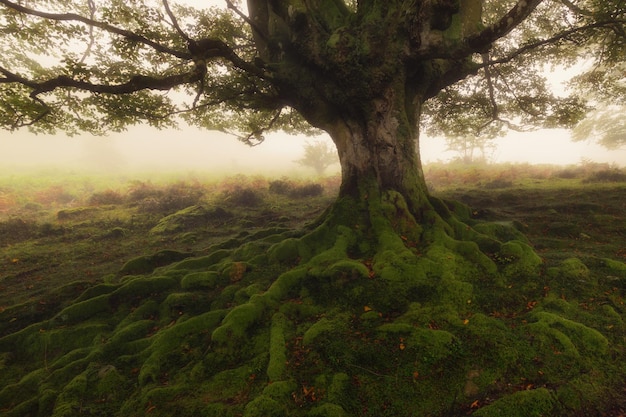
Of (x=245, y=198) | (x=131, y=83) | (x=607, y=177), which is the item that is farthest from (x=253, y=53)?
(x=607, y=177)

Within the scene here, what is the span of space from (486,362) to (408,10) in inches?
289

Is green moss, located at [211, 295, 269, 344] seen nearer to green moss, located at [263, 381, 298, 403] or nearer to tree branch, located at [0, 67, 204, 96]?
green moss, located at [263, 381, 298, 403]

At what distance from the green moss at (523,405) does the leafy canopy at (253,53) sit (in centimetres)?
638

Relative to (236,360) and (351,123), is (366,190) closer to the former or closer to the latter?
(351,123)

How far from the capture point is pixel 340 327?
5027 mm

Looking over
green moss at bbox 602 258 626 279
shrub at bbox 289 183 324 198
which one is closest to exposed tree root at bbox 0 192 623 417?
green moss at bbox 602 258 626 279

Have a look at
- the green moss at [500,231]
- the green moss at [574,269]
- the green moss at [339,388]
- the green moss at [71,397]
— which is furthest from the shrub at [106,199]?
the green moss at [574,269]

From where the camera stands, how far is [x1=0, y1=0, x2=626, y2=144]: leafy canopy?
22.2 feet

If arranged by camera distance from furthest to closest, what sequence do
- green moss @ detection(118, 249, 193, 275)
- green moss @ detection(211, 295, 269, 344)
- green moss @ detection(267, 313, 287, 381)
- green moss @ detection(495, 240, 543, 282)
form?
green moss @ detection(118, 249, 193, 275), green moss @ detection(495, 240, 543, 282), green moss @ detection(211, 295, 269, 344), green moss @ detection(267, 313, 287, 381)

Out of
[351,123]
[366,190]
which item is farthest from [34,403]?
[351,123]

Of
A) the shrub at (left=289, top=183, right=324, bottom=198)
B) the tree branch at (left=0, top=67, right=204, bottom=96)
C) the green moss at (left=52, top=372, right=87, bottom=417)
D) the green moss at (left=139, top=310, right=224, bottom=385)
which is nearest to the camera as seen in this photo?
the green moss at (left=52, top=372, right=87, bottom=417)

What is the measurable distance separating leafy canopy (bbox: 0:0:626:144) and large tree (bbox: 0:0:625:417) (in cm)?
6

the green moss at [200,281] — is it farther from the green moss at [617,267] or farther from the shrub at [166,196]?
the shrub at [166,196]

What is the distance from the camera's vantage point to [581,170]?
853 inches
